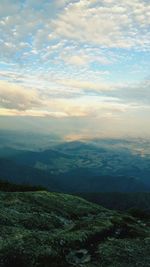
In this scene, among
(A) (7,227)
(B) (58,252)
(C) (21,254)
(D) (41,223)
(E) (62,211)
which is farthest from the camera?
(E) (62,211)

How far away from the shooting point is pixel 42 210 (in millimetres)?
56094

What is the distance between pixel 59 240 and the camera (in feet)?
127

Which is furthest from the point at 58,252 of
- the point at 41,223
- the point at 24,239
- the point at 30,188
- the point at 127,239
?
the point at 30,188

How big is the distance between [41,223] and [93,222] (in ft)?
32.1

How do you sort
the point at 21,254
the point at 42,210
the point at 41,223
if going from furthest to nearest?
the point at 42,210 < the point at 41,223 < the point at 21,254

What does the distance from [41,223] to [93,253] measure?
11.3 meters

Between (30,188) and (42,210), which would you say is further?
(30,188)

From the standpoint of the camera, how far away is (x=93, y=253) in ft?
124

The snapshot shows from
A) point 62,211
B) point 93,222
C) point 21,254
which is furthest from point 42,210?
point 21,254

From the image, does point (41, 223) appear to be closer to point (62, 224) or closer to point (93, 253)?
point (62, 224)

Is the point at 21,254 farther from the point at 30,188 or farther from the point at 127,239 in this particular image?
the point at 30,188

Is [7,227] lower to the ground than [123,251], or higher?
higher

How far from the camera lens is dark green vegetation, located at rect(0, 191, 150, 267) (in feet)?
107

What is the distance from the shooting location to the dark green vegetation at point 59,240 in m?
32.8
